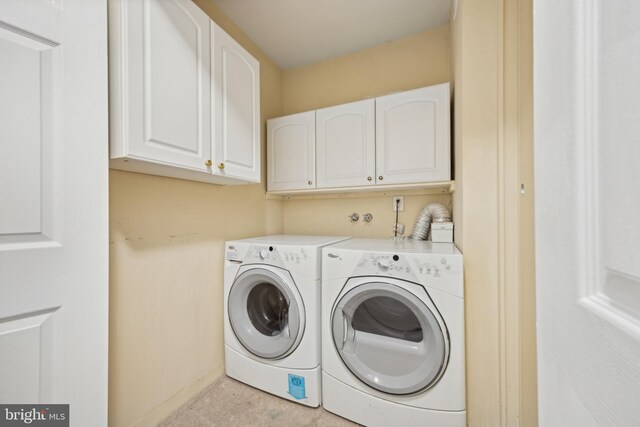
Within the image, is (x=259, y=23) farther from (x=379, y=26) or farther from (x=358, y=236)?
(x=358, y=236)

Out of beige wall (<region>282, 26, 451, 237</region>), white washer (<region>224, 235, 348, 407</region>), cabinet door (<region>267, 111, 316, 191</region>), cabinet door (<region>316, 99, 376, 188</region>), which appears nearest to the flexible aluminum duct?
beige wall (<region>282, 26, 451, 237</region>)

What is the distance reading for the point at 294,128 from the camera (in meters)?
2.10

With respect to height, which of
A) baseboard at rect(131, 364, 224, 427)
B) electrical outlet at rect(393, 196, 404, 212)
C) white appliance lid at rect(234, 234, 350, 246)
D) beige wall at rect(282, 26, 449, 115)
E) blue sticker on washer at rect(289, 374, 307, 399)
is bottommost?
baseboard at rect(131, 364, 224, 427)

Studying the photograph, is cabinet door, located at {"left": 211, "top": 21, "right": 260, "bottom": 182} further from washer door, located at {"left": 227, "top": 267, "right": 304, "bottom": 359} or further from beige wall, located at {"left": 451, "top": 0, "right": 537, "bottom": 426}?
beige wall, located at {"left": 451, "top": 0, "right": 537, "bottom": 426}

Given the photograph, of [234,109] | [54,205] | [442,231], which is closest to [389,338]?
[442,231]

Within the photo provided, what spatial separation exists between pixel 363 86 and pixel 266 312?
2021mm

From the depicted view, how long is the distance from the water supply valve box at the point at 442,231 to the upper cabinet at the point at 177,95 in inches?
50.6

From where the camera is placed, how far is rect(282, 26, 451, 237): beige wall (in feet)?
6.61

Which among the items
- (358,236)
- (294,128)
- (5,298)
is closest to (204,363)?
(5,298)

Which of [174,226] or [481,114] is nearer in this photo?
[481,114]

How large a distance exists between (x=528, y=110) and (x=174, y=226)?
1.87m

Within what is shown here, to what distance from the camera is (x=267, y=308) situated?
70.7 inches

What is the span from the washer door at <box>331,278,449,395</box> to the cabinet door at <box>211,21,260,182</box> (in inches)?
39.9

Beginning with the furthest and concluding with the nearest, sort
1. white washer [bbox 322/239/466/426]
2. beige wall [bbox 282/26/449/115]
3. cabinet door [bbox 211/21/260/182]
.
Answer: beige wall [bbox 282/26/449/115] → cabinet door [bbox 211/21/260/182] → white washer [bbox 322/239/466/426]
